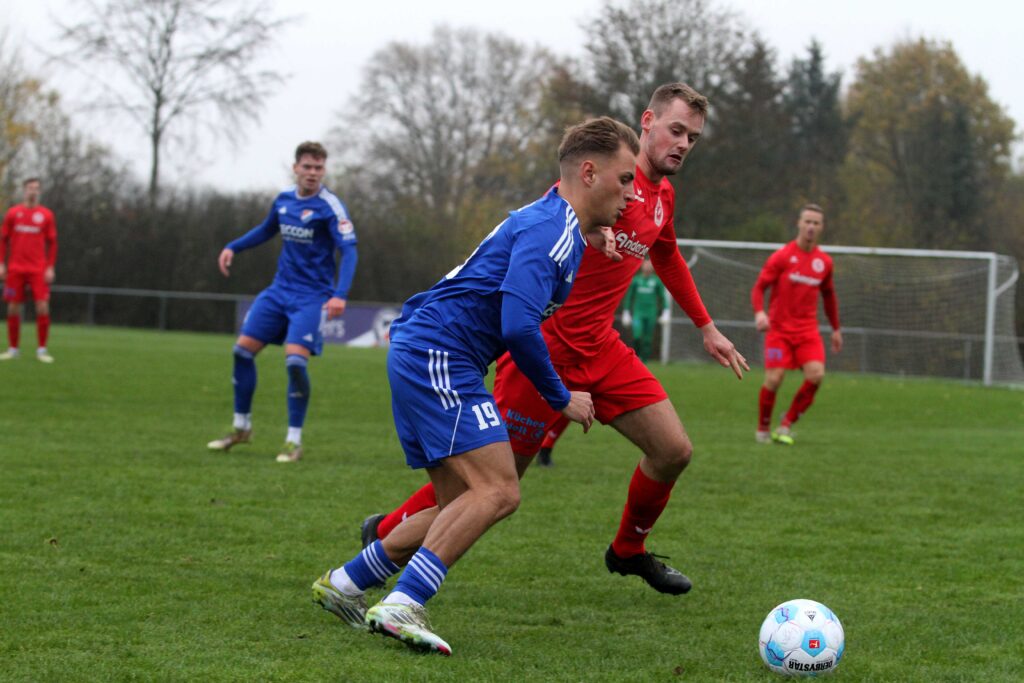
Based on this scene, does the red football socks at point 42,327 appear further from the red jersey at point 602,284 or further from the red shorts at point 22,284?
the red jersey at point 602,284

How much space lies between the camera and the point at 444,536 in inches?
157

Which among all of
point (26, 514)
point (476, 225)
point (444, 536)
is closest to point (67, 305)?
point (476, 225)

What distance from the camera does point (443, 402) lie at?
4.00 meters

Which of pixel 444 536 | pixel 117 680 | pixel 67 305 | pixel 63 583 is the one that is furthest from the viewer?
pixel 67 305

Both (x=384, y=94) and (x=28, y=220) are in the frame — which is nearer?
(x=28, y=220)

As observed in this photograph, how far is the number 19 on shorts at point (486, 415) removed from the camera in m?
4.01

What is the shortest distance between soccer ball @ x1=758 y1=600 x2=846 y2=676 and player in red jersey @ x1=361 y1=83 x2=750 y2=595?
3.68 ft

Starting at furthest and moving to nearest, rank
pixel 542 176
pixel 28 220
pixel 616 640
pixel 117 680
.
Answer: pixel 542 176 → pixel 28 220 → pixel 616 640 → pixel 117 680

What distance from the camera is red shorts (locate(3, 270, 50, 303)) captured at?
16.5 meters

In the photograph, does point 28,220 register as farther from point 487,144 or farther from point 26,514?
point 487,144

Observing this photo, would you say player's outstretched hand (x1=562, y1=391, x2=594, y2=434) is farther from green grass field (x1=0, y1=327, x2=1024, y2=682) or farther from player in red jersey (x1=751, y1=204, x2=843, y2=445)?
player in red jersey (x1=751, y1=204, x2=843, y2=445)

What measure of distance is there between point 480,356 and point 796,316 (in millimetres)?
7977

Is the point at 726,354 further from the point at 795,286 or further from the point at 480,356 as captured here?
the point at 795,286

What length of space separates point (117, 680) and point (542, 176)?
1536 inches
